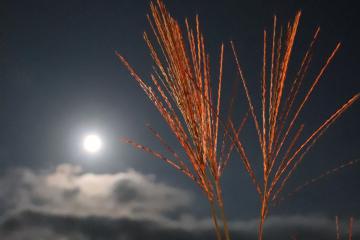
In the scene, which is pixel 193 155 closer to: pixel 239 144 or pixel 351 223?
pixel 239 144

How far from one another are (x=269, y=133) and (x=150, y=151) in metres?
0.72

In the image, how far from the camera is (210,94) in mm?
2518

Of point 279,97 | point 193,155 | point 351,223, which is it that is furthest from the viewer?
point 351,223

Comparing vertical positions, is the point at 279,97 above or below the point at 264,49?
below

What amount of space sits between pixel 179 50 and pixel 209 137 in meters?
0.52

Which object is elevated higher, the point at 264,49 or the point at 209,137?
the point at 264,49

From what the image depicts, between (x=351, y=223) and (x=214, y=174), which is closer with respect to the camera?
(x=214, y=174)

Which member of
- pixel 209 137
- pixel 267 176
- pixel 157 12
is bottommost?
pixel 267 176

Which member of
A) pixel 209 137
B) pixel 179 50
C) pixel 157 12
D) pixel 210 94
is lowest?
pixel 209 137

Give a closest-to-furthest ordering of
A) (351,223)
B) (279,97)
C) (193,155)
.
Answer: (279,97)
(193,155)
(351,223)

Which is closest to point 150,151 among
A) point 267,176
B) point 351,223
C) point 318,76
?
point 267,176

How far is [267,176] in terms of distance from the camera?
2588 mm

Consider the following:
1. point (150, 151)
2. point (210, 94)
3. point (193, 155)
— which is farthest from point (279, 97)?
point (150, 151)

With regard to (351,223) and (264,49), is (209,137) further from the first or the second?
(351,223)
